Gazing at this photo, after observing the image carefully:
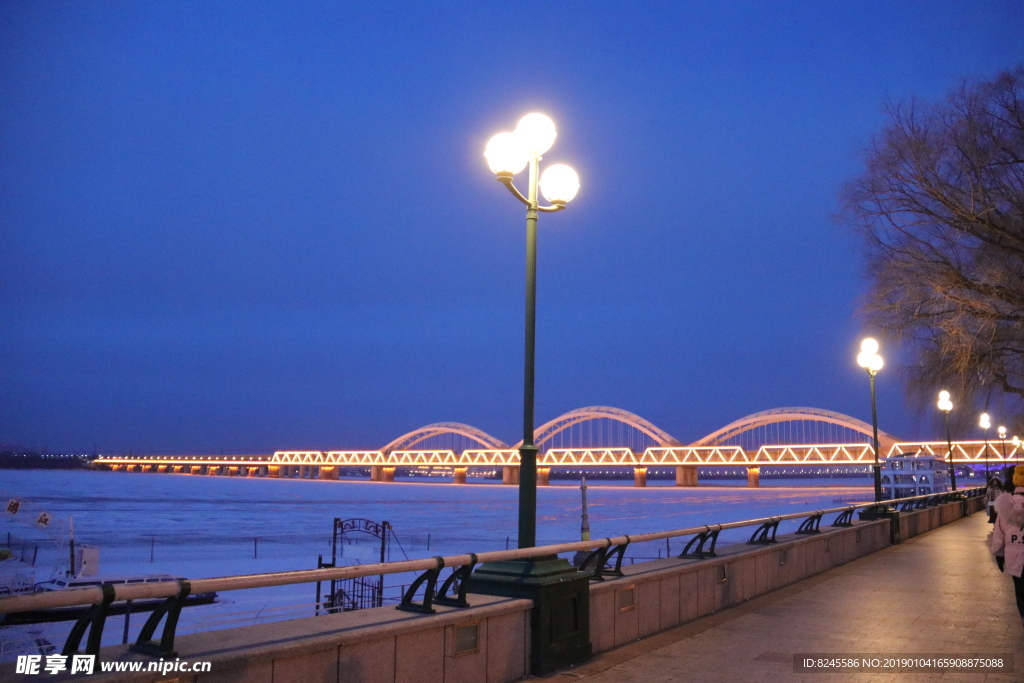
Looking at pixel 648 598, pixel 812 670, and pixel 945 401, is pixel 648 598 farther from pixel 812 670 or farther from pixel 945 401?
pixel 945 401

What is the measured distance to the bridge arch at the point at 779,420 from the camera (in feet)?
494

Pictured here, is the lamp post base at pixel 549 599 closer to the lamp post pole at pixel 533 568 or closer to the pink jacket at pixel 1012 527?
the lamp post pole at pixel 533 568

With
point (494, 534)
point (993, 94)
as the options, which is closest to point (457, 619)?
point (993, 94)

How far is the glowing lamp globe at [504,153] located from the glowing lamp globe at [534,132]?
0.07m

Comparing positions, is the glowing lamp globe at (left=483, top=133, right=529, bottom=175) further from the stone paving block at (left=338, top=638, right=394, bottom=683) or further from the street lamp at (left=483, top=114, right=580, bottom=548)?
the stone paving block at (left=338, top=638, right=394, bottom=683)

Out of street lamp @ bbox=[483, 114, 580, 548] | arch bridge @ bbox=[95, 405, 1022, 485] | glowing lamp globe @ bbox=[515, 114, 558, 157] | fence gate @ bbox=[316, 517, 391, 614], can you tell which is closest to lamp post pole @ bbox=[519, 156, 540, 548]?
street lamp @ bbox=[483, 114, 580, 548]

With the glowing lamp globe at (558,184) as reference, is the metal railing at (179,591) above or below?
below

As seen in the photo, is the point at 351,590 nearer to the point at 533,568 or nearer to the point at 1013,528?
the point at 533,568

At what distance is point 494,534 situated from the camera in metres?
45.1

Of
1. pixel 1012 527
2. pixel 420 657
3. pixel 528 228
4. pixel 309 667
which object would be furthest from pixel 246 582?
pixel 1012 527

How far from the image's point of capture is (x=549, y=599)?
7.25 m

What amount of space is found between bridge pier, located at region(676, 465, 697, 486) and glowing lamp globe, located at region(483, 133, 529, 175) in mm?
A: 153433

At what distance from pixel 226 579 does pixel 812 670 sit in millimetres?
4987

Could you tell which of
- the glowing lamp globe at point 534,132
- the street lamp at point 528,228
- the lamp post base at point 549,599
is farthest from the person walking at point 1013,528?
the glowing lamp globe at point 534,132
